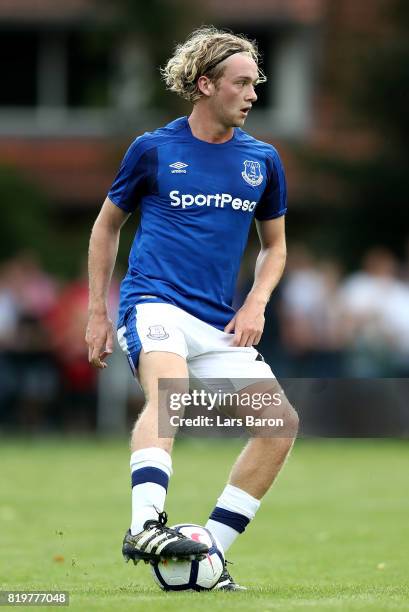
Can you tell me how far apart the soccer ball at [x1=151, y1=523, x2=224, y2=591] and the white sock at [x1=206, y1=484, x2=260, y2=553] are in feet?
0.94

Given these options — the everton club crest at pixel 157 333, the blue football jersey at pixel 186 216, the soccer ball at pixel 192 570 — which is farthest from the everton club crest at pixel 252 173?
the soccer ball at pixel 192 570

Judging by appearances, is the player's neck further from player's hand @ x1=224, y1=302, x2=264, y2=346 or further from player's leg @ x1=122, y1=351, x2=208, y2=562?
player's leg @ x1=122, y1=351, x2=208, y2=562

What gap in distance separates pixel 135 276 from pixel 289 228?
27161 mm

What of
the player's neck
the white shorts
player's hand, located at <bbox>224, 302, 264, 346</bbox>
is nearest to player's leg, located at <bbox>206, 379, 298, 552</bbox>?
the white shorts

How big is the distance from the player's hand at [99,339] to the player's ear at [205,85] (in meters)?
1.15

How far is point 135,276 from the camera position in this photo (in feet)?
24.6

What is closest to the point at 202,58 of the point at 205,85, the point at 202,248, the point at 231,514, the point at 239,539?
the point at 205,85

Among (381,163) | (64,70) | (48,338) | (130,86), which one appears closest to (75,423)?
(48,338)

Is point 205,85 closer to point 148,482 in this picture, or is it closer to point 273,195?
point 273,195

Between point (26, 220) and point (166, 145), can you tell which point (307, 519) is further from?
point (26, 220)

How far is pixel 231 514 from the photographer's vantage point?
7465mm

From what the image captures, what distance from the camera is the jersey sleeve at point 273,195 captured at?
7695 mm

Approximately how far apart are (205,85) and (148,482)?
1.91 metres

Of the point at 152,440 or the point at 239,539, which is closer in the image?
the point at 152,440
